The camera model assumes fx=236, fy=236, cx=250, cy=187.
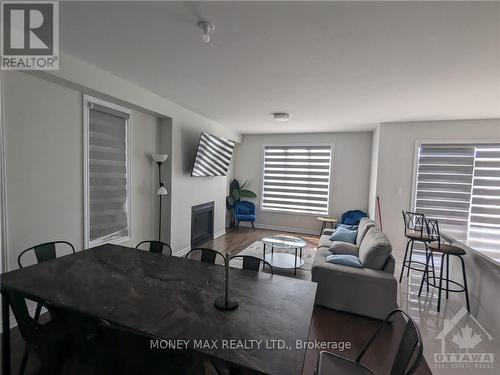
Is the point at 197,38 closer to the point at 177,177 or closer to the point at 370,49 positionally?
the point at 370,49

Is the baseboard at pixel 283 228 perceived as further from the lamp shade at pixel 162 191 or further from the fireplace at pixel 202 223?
the lamp shade at pixel 162 191

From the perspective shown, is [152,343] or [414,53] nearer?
[152,343]

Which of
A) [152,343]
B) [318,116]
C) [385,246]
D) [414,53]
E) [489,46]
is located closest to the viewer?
[152,343]

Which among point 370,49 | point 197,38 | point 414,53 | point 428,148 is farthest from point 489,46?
point 428,148

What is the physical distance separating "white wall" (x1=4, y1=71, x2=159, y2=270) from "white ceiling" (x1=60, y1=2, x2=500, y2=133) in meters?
0.55

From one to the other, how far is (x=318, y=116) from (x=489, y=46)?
8.40 ft

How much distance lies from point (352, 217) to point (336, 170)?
125cm

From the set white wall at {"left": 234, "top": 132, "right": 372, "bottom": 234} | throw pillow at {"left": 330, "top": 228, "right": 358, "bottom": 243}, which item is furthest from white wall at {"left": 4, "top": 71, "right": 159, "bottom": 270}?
white wall at {"left": 234, "top": 132, "right": 372, "bottom": 234}

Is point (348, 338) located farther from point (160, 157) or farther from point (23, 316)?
point (160, 157)

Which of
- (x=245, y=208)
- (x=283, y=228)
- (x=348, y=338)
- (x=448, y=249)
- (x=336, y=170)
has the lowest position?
(x=348, y=338)

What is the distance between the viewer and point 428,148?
178 inches

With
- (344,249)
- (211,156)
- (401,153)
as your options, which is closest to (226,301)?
(344,249)
